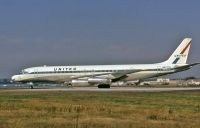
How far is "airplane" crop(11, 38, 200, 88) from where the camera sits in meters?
90.8

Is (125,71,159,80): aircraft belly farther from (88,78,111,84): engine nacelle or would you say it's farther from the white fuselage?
(88,78,111,84): engine nacelle

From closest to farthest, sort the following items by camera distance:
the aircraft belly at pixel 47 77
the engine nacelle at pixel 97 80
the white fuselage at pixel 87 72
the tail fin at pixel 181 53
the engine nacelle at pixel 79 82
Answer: the engine nacelle at pixel 97 80, the engine nacelle at pixel 79 82, the white fuselage at pixel 87 72, the aircraft belly at pixel 47 77, the tail fin at pixel 181 53

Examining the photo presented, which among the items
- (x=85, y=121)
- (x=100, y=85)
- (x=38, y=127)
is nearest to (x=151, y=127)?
(x=85, y=121)

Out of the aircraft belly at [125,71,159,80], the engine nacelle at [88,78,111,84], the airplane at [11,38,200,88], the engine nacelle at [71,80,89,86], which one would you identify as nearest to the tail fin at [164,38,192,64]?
the airplane at [11,38,200,88]

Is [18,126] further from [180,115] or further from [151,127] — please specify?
[180,115]

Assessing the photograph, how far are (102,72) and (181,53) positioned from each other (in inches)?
669

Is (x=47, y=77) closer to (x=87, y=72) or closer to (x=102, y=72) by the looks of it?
(x=87, y=72)

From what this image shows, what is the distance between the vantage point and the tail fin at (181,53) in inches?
3711

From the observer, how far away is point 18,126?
20719 mm

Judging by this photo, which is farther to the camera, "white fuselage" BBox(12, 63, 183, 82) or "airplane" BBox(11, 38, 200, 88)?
"white fuselage" BBox(12, 63, 183, 82)

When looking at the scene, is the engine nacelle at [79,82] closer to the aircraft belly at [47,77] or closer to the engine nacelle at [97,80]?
the engine nacelle at [97,80]

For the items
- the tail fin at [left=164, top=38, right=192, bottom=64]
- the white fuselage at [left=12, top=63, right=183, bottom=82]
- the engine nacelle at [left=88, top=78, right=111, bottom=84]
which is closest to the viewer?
the engine nacelle at [left=88, top=78, right=111, bottom=84]

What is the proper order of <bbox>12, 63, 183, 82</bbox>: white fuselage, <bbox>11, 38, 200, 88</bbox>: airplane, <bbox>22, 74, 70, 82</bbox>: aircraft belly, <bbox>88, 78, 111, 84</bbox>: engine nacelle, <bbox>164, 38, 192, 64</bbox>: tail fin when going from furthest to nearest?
<bbox>164, 38, 192, 64</bbox>: tail fin → <bbox>22, 74, 70, 82</bbox>: aircraft belly → <bbox>12, 63, 183, 82</bbox>: white fuselage → <bbox>11, 38, 200, 88</bbox>: airplane → <bbox>88, 78, 111, 84</bbox>: engine nacelle

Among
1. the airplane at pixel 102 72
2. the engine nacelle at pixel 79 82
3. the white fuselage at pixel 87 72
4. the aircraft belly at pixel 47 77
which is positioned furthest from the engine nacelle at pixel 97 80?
the aircraft belly at pixel 47 77
